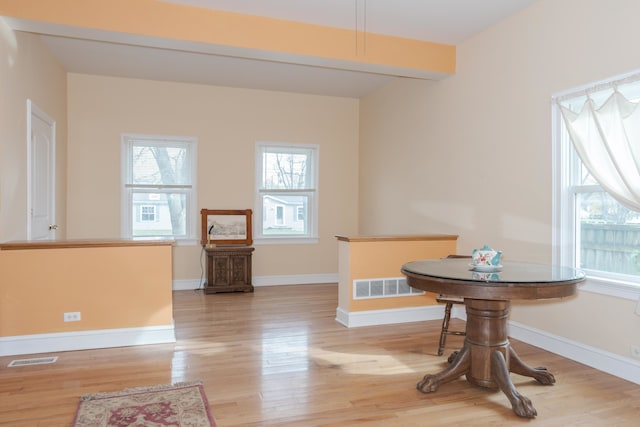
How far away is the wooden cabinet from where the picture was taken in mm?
6039

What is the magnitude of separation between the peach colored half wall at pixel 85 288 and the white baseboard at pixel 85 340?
4 centimetres

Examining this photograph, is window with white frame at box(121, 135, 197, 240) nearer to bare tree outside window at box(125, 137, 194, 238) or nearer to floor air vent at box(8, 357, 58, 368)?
bare tree outside window at box(125, 137, 194, 238)

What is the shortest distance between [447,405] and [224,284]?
13.2ft

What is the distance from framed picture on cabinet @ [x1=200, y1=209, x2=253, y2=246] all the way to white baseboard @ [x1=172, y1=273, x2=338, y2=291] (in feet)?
2.03

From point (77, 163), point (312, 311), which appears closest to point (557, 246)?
point (312, 311)

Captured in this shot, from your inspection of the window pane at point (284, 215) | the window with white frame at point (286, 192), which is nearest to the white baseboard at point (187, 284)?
the window with white frame at point (286, 192)

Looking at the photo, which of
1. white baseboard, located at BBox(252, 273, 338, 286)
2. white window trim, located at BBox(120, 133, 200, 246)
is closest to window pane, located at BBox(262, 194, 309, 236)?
white baseboard, located at BBox(252, 273, 338, 286)

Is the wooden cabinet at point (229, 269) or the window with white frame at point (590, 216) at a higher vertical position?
the window with white frame at point (590, 216)

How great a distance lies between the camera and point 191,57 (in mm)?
5199

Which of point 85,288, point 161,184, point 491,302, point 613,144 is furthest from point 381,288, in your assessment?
point 161,184

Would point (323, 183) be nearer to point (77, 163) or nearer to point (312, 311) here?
point (312, 311)

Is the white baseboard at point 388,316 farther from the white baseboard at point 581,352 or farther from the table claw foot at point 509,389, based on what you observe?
the table claw foot at point 509,389

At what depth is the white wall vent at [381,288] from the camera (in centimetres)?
441

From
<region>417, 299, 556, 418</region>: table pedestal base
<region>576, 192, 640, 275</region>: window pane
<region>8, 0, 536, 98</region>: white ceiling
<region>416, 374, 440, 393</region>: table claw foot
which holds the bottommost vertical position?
<region>416, 374, 440, 393</region>: table claw foot
